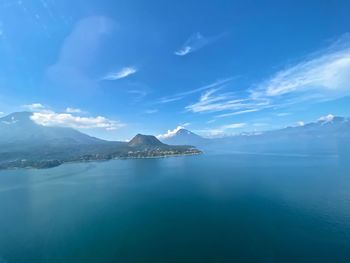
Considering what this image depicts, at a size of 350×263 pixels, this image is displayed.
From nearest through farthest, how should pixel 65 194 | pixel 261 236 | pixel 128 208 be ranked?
pixel 261 236 → pixel 128 208 → pixel 65 194

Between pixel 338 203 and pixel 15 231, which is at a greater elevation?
pixel 338 203

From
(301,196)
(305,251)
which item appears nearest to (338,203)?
(301,196)

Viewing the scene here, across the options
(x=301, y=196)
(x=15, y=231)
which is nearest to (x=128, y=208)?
(x=15, y=231)

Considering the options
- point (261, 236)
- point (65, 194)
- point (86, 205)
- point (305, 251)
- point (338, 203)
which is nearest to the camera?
point (305, 251)

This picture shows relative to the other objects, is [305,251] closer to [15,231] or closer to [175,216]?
[175,216]

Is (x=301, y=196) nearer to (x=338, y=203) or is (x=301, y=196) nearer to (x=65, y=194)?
(x=338, y=203)

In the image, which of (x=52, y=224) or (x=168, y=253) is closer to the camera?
(x=168, y=253)
